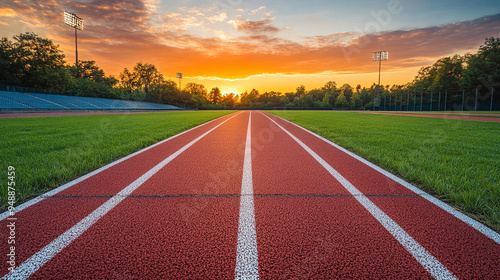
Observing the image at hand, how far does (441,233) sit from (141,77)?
358 ft

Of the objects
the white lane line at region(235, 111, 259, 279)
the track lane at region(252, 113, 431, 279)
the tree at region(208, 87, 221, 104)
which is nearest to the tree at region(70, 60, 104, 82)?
the tree at region(208, 87, 221, 104)

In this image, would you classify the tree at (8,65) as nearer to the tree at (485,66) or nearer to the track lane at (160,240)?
the track lane at (160,240)

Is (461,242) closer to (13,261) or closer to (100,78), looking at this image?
(13,261)

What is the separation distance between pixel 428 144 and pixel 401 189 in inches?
210

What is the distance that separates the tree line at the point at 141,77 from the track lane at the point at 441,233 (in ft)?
214

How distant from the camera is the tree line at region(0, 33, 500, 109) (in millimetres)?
46656

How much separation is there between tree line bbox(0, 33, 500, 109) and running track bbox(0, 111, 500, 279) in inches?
Answer: 2467

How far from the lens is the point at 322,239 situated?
214cm

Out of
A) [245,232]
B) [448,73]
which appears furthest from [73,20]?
[448,73]

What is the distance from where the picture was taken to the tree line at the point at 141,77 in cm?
4666

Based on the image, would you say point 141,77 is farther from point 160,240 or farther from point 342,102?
point 160,240

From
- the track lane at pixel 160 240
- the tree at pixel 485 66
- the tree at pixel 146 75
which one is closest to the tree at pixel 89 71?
the tree at pixel 146 75

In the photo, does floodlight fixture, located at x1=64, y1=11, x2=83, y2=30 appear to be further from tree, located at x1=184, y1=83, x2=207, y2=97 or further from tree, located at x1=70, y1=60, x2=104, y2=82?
tree, located at x1=184, y1=83, x2=207, y2=97

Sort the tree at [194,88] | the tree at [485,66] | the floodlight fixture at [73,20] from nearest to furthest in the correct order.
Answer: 1. the tree at [485,66]
2. the floodlight fixture at [73,20]
3. the tree at [194,88]
